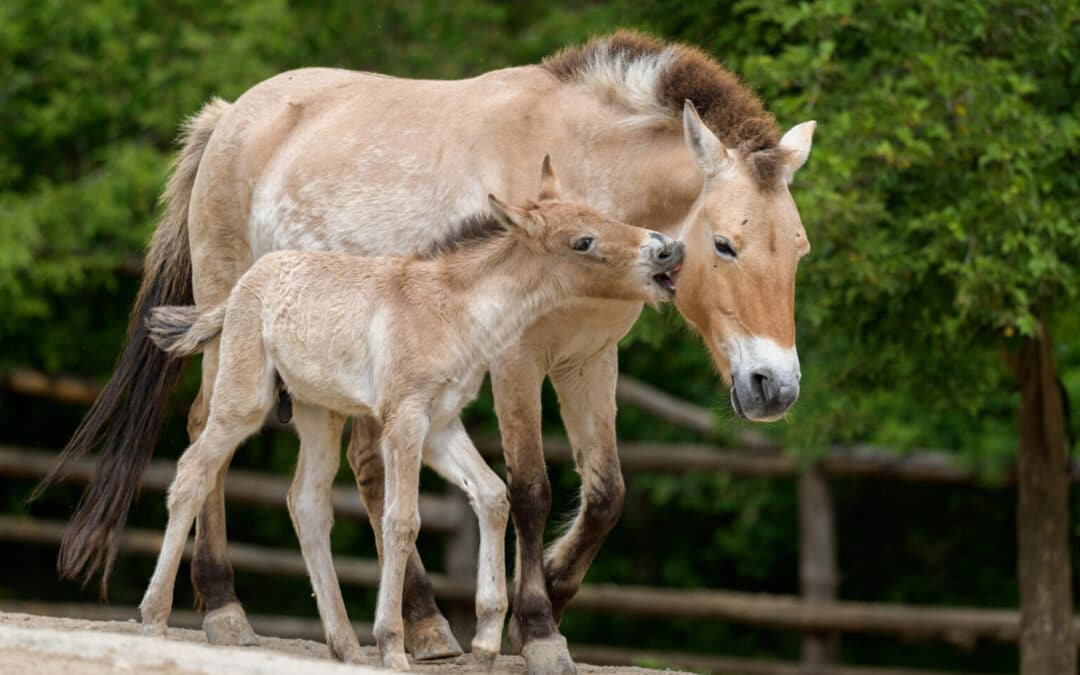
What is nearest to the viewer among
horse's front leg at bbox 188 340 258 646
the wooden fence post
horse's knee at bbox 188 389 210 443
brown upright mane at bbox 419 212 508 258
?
brown upright mane at bbox 419 212 508 258

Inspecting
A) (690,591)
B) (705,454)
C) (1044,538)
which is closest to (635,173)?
(1044,538)

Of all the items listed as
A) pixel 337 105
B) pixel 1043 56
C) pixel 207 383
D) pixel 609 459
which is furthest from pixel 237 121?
pixel 1043 56

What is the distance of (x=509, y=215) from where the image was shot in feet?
17.1

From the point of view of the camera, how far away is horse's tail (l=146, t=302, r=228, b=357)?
570cm

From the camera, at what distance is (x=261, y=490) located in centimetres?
1233

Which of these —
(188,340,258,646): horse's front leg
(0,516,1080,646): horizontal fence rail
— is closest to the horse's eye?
(188,340,258,646): horse's front leg

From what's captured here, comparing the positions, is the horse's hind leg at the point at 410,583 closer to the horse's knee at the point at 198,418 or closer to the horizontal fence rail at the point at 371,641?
the horse's knee at the point at 198,418

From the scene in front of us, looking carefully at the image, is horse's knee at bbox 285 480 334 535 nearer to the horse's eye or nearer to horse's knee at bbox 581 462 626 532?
horse's knee at bbox 581 462 626 532

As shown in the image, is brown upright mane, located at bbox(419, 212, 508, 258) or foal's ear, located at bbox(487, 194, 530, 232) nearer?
foal's ear, located at bbox(487, 194, 530, 232)

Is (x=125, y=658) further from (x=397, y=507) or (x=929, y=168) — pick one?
(x=929, y=168)

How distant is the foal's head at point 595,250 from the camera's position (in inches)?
206

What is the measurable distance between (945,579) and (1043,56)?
6.67 meters

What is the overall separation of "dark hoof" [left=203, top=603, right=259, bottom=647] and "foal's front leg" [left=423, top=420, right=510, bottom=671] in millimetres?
1450

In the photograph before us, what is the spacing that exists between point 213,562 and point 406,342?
6.93 feet
